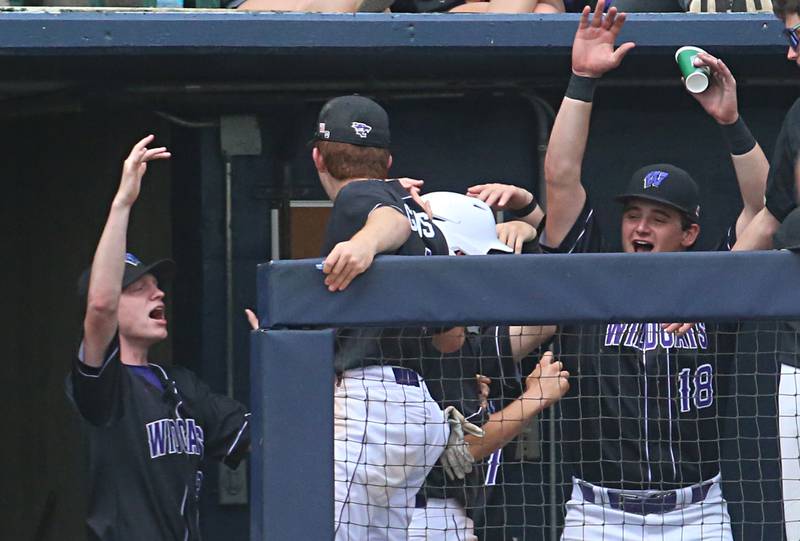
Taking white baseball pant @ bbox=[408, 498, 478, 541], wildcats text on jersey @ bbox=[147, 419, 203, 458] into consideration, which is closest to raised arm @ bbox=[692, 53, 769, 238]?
white baseball pant @ bbox=[408, 498, 478, 541]

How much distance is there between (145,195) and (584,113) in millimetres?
2195

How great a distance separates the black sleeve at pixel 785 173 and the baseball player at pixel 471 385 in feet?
2.18

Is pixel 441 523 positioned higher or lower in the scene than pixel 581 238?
lower

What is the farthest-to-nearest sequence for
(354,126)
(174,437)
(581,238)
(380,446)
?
(174,437)
(581,238)
(354,126)
(380,446)

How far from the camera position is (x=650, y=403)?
414cm

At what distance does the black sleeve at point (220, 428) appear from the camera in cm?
452

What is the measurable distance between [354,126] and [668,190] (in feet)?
3.76

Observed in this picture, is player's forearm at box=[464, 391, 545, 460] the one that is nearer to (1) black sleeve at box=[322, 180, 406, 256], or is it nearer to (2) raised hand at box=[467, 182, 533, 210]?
(2) raised hand at box=[467, 182, 533, 210]

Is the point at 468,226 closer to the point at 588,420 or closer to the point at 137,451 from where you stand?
the point at 588,420

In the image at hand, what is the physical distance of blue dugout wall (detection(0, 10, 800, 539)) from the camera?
492cm

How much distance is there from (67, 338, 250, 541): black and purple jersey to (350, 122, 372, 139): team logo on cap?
2.85 feet

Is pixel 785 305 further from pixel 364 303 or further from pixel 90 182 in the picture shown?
pixel 90 182

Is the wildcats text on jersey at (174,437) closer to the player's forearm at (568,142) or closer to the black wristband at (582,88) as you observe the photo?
the player's forearm at (568,142)

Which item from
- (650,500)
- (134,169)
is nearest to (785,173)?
(650,500)
